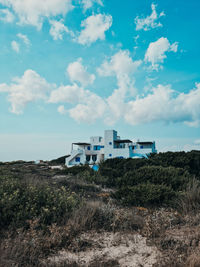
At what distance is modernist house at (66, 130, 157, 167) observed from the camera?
3791 cm

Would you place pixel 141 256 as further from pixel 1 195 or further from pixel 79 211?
pixel 1 195

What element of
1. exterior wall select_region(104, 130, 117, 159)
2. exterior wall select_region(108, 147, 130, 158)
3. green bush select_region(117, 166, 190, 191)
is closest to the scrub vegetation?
green bush select_region(117, 166, 190, 191)

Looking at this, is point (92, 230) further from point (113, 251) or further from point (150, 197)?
point (150, 197)

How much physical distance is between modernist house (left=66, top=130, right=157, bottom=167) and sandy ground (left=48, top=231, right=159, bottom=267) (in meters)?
32.6

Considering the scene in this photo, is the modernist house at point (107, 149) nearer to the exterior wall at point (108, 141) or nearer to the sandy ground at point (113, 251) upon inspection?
the exterior wall at point (108, 141)

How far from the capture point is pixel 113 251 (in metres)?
3.73

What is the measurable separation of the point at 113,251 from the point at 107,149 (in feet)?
117

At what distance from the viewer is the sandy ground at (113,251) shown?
3.37 metres

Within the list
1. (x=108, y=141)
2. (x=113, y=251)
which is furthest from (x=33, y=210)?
(x=108, y=141)

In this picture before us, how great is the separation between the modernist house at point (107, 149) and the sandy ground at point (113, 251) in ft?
107

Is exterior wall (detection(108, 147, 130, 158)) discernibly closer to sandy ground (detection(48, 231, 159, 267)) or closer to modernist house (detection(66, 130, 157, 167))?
modernist house (detection(66, 130, 157, 167))

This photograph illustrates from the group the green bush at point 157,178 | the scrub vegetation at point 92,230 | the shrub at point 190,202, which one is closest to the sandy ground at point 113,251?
the scrub vegetation at point 92,230

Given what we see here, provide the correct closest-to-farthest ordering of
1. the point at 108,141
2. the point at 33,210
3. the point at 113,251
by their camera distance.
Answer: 1. the point at 113,251
2. the point at 33,210
3. the point at 108,141

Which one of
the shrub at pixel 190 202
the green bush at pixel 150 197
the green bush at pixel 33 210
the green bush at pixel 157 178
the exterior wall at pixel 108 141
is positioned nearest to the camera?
the green bush at pixel 33 210
